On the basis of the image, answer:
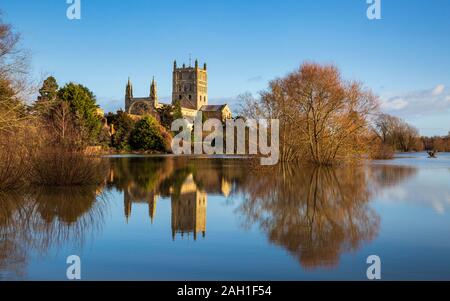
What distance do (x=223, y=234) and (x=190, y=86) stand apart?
150178mm

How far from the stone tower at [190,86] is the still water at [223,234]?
13930 cm

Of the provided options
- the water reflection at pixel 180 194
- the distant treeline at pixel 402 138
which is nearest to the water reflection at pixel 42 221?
the water reflection at pixel 180 194

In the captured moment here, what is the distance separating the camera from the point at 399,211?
13.3 m

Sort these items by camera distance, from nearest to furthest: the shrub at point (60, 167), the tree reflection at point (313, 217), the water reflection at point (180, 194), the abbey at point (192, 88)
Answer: the tree reflection at point (313, 217)
the water reflection at point (180, 194)
the shrub at point (60, 167)
the abbey at point (192, 88)

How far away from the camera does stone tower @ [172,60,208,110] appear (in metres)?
156

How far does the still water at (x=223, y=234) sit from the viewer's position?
7266mm

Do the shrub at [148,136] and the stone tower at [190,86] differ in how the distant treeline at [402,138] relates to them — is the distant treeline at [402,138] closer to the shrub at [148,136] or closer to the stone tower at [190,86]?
the shrub at [148,136]

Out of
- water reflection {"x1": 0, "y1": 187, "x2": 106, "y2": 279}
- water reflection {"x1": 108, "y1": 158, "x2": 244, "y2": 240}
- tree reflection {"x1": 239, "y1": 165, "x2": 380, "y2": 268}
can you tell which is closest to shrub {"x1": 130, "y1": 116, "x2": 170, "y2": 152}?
water reflection {"x1": 108, "y1": 158, "x2": 244, "y2": 240}

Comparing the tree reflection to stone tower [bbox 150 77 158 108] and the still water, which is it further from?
stone tower [bbox 150 77 158 108]

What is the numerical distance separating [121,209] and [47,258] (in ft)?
18.6

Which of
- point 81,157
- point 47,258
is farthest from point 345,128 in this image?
point 47,258

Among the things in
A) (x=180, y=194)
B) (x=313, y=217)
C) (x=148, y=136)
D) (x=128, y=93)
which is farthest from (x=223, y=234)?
(x=128, y=93)
